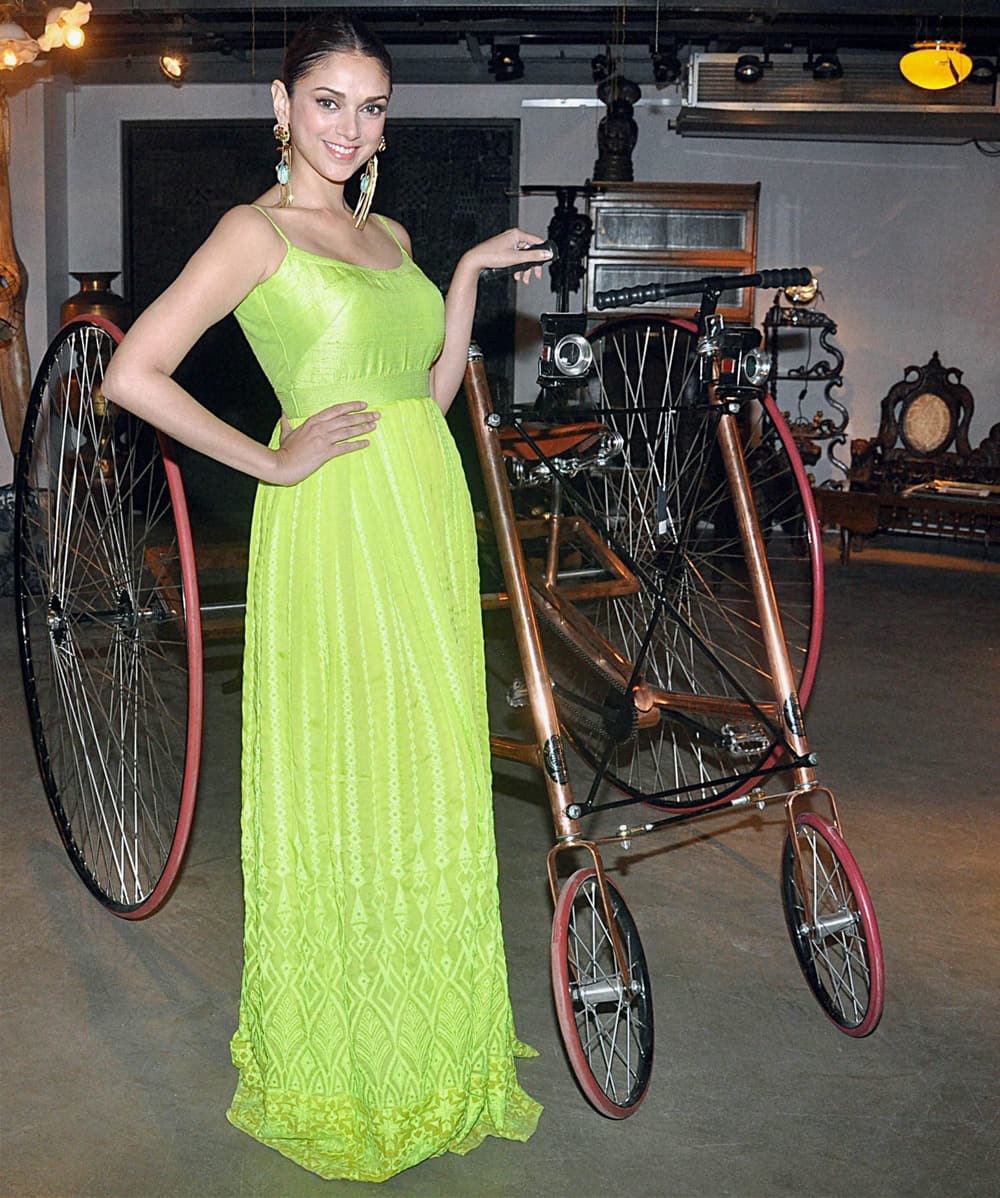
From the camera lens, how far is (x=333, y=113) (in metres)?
1.98

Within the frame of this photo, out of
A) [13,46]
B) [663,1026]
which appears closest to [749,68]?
[13,46]

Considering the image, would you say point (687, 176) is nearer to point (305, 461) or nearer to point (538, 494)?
point (538, 494)

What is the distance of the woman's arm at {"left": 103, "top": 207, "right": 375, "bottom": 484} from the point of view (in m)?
1.86

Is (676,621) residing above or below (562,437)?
below

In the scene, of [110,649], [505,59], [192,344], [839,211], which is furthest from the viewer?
[839,211]

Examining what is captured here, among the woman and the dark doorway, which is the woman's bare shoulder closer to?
the woman

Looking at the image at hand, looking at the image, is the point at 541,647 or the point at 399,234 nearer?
the point at 399,234

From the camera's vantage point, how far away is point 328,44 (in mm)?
1952

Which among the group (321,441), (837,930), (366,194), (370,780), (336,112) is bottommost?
(837,930)

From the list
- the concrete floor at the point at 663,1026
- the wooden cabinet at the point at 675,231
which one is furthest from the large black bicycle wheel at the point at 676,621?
the wooden cabinet at the point at 675,231

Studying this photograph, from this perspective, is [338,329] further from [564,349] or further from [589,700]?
[589,700]

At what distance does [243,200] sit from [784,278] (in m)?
7.14

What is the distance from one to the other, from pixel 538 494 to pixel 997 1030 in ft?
13.4

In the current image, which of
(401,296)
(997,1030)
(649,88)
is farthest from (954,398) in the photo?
(401,296)
